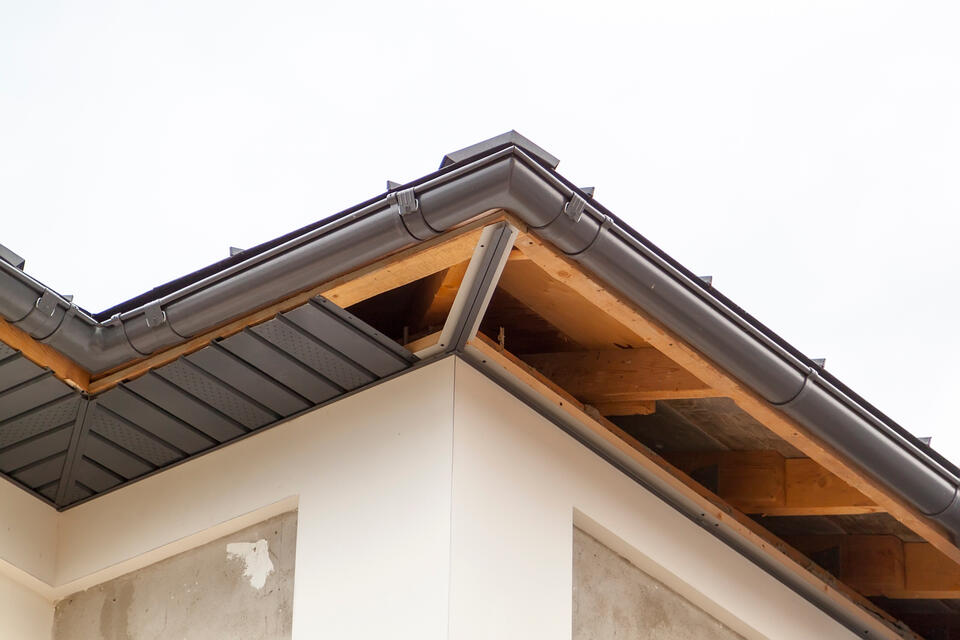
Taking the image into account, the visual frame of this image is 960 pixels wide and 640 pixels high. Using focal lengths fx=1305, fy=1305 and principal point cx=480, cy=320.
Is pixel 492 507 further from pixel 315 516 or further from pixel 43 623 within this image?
pixel 43 623

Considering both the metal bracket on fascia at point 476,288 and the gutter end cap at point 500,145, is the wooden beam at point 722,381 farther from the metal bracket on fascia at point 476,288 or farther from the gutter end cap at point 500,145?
the gutter end cap at point 500,145

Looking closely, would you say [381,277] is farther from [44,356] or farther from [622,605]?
[622,605]

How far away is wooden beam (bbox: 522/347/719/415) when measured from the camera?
16.9 ft

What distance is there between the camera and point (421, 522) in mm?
4613

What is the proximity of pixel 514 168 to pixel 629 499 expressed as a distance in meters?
1.69

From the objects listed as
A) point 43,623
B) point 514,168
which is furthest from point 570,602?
point 43,623

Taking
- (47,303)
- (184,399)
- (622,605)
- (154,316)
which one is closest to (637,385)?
(622,605)

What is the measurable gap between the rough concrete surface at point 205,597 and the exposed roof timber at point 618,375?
123 centimetres

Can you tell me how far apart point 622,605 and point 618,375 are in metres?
0.92

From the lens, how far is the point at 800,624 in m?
5.80

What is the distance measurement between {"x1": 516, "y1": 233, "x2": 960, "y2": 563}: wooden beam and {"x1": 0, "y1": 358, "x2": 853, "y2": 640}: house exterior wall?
61cm

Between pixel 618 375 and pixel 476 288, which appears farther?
pixel 618 375

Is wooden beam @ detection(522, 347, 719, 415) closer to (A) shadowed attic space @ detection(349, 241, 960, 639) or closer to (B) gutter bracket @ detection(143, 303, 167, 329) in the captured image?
(A) shadowed attic space @ detection(349, 241, 960, 639)

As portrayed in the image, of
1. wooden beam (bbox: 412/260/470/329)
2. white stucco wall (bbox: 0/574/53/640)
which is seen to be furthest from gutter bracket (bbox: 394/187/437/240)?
white stucco wall (bbox: 0/574/53/640)
